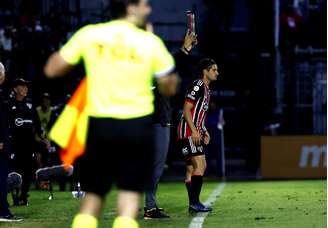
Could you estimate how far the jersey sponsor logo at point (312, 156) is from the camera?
74.8 ft

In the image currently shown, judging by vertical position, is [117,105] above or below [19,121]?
above

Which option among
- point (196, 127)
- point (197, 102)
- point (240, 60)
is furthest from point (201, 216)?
point (240, 60)

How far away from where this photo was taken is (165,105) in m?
11.7

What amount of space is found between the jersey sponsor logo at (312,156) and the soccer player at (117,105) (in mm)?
16687

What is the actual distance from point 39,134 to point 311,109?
1185 cm

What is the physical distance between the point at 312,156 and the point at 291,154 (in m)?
0.50

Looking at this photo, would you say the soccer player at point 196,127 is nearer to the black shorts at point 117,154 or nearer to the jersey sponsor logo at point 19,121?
the jersey sponsor logo at point 19,121

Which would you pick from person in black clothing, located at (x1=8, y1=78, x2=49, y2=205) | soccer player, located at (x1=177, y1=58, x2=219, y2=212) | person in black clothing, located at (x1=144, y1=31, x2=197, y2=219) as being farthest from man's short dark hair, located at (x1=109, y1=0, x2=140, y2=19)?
person in black clothing, located at (x1=8, y1=78, x2=49, y2=205)

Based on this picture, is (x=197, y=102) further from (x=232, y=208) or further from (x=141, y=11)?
(x=141, y=11)

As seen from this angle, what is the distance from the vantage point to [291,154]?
75.0 feet

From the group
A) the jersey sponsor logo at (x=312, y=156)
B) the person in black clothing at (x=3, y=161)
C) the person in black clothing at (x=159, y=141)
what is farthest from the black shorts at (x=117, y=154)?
the jersey sponsor logo at (x=312, y=156)

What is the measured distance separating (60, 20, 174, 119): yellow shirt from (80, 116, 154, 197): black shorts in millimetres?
76

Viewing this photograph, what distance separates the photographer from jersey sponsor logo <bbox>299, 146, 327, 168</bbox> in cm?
2280

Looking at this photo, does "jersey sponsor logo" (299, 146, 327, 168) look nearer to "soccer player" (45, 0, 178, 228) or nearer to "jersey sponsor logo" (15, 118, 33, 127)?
"jersey sponsor logo" (15, 118, 33, 127)
